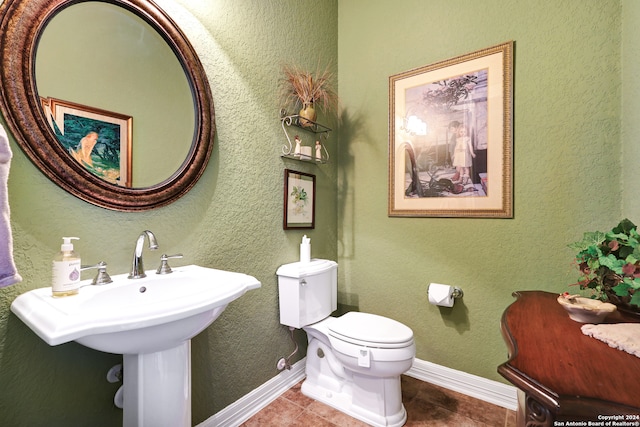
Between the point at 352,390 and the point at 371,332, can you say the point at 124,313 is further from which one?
the point at 352,390

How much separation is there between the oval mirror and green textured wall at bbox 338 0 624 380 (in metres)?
1.29

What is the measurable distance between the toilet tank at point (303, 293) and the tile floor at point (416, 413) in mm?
458

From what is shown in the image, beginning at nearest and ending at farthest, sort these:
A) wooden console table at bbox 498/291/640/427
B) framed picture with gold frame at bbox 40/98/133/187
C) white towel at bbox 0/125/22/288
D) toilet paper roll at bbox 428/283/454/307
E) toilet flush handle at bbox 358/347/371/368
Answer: wooden console table at bbox 498/291/640/427 → white towel at bbox 0/125/22/288 → framed picture with gold frame at bbox 40/98/133/187 → toilet flush handle at bbox 358/347/371/368 → toilet paper roll at bbox 428/283/454/307

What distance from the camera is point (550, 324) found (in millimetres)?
966

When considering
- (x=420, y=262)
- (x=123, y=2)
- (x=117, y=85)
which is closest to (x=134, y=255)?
(x=117, y=85)

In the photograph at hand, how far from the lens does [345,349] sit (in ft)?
4.86

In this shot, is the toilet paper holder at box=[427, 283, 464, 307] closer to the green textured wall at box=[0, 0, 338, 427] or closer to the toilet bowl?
the toilet bowl

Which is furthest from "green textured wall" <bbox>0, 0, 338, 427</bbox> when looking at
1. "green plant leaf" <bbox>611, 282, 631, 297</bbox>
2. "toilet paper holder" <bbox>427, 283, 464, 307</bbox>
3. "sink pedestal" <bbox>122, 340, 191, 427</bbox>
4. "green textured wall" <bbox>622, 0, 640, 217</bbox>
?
"green textured wall" <bbox>622, 0, 640, 217</bbox>

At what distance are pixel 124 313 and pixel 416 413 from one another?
5.32 ft

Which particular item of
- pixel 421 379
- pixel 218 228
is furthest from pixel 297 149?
pixel 421 379

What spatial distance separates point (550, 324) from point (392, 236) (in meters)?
1.14

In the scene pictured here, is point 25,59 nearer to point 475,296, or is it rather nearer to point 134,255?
point 134,255

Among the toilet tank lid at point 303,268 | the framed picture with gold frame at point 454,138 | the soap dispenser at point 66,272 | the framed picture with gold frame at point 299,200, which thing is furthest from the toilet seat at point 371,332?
the soap dispenser at point 66,272

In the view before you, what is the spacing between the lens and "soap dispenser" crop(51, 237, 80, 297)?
2.79 feet
